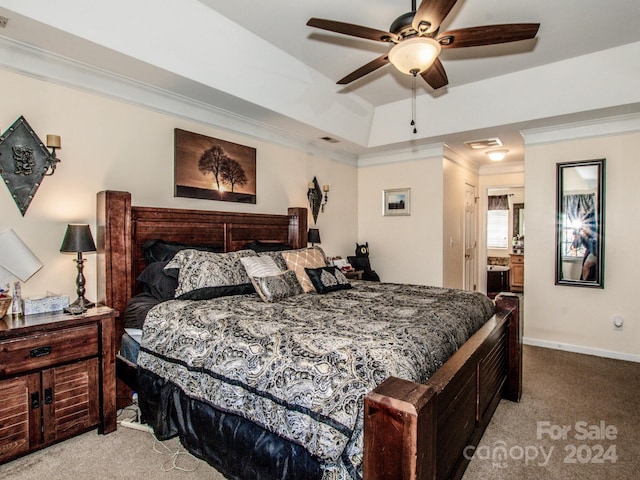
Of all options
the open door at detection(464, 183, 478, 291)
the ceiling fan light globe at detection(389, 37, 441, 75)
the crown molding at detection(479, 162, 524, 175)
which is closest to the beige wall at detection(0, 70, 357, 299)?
the ceiling fan light globe at detection(389, 37, 441, 75)

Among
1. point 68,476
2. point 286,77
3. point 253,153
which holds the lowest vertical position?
point 68,476

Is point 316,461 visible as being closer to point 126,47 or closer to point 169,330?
point 169,330

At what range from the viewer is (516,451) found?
2.15m

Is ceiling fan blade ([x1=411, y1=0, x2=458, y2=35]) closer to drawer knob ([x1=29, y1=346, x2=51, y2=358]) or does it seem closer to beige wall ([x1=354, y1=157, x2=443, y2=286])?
drawer knob ([x1=29, y1=346, x2=51, y2=358])

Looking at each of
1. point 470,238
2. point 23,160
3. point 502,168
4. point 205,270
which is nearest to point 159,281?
point 205,270

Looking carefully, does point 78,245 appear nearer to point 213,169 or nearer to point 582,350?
point 213,169

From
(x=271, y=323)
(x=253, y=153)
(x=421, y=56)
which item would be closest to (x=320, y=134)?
(x=253, y=153)

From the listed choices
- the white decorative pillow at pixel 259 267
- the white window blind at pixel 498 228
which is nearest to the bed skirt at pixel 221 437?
the white decorative pillow at pixel 259 267

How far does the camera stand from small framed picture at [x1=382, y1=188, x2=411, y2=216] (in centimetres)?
525

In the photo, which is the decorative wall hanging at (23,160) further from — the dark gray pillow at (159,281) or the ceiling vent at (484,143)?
the ceiling vent at (484,143)

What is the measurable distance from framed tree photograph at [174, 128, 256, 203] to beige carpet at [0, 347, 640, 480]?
2.05 meters

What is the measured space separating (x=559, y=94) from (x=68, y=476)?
197 inches

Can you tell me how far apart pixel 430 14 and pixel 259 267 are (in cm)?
204

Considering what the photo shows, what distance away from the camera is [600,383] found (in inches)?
122
